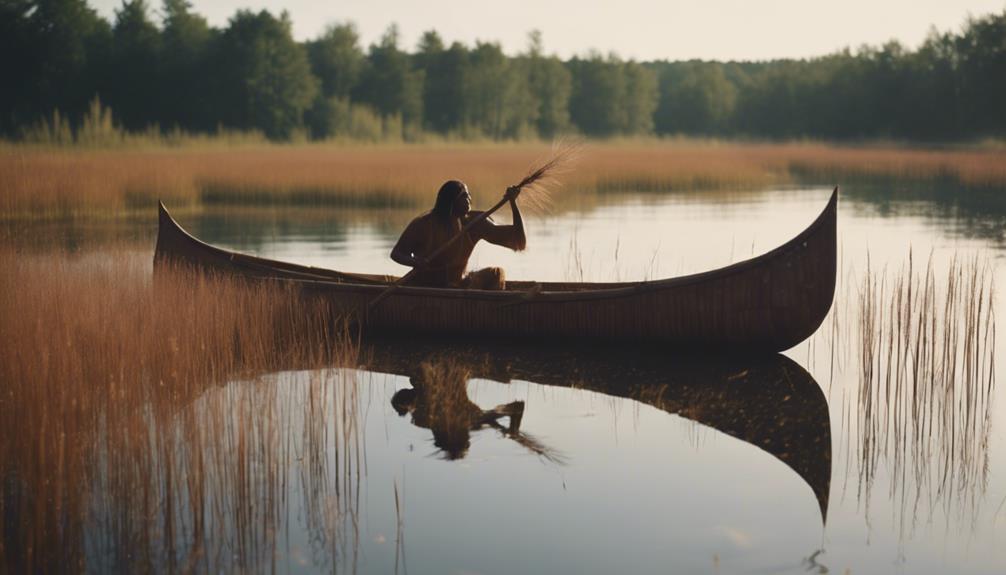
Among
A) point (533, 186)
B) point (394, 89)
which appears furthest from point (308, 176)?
point (394, 89)

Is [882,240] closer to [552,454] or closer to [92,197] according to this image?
[552,454]

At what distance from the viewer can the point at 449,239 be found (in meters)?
7.99

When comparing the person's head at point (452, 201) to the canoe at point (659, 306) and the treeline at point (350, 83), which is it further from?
the treeline at point (350, 83)

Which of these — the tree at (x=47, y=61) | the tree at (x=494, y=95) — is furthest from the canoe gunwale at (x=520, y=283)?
the tree at (x=494, y=95)

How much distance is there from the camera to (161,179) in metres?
19.1

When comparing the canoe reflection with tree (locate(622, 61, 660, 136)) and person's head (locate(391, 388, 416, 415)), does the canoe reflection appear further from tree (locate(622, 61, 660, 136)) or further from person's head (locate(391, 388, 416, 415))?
tree (locate(622, 61, 660, 136))

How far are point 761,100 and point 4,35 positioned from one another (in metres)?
50.0

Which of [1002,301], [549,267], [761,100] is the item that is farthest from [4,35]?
[761,100]

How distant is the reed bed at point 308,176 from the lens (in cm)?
1633

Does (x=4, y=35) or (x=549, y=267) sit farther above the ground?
(x=4, y=35)

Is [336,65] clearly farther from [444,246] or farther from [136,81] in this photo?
[444,246]

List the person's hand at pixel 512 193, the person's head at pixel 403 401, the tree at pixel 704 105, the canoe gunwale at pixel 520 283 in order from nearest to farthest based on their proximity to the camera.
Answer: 1. the person's head at pixel 403 401
2. the canoe gunwale at pixel 520 283
3. the person's hand at pixel 512 193
4. the tree at pixel 704 105

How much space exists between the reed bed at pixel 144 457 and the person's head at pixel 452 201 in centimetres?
223

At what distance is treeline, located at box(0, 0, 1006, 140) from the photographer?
4769 cm
